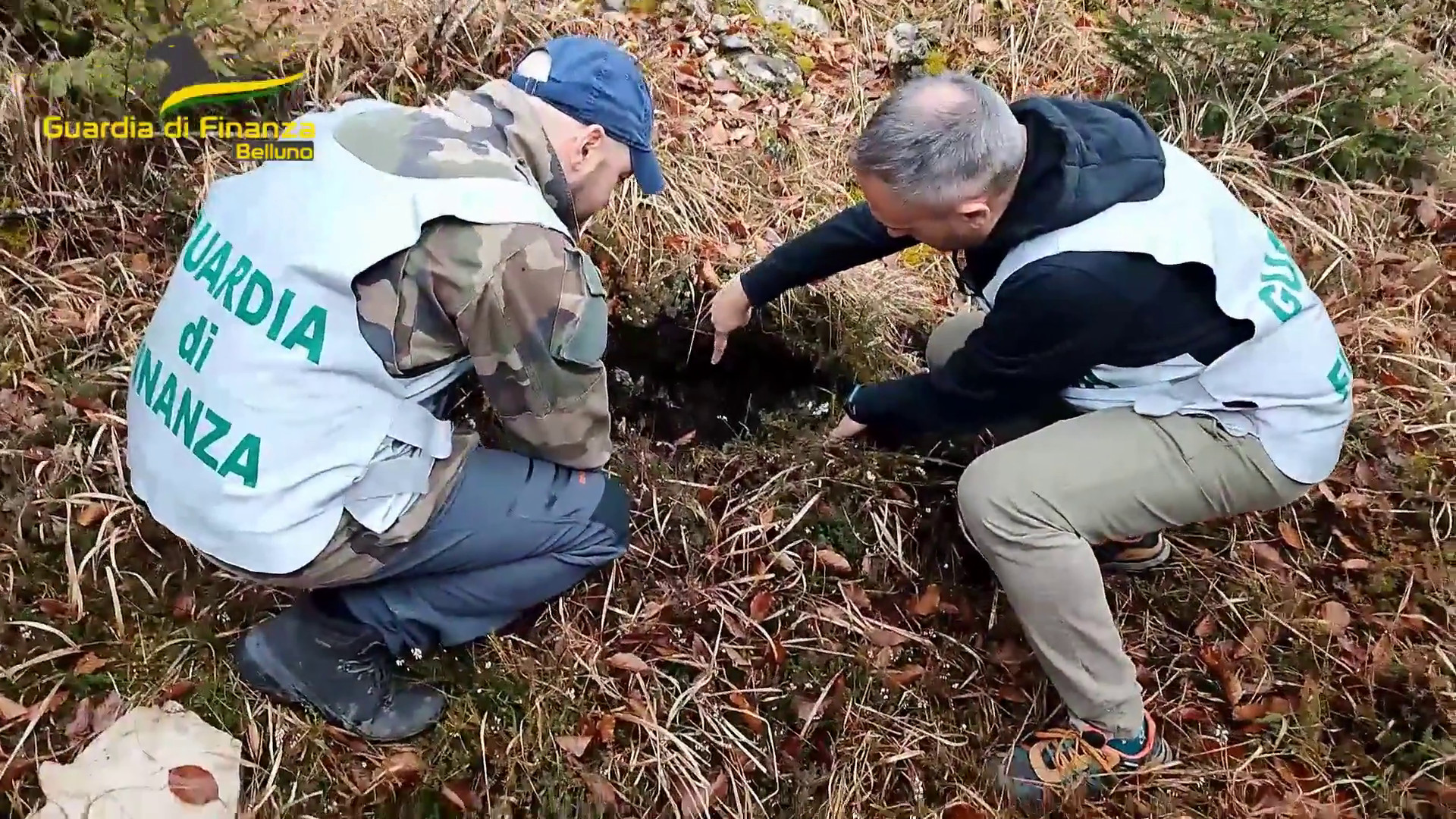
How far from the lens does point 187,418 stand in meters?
2.29

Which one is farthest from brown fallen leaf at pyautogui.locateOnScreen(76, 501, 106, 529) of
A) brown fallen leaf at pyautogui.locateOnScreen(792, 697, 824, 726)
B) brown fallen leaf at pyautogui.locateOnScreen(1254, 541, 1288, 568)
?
brown fallen leaf at pyautogui.locateOnScreen(1254, 541, 1288, 568)

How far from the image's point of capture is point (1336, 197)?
4.67 m

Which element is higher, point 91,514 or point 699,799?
point 91,514

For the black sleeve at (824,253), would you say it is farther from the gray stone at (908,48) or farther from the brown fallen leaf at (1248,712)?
the gray stone at (908,48)

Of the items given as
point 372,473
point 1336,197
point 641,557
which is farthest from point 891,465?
point 1336,197

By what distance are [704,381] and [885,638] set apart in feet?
4.60

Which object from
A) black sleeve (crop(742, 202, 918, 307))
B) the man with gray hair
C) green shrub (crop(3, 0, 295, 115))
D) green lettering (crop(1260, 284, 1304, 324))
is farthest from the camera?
green shrub (crop(3, 0, 295, 115))

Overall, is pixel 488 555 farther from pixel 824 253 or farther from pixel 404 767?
pixel 824 253

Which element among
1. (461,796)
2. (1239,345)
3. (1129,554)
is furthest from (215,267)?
(1129,554)

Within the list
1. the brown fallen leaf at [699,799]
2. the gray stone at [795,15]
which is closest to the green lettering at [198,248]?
the brown fallen leaf at [699,799]

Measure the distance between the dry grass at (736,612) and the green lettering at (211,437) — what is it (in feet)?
2.56

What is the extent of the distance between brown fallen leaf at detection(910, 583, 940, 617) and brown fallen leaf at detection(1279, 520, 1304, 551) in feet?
4.38

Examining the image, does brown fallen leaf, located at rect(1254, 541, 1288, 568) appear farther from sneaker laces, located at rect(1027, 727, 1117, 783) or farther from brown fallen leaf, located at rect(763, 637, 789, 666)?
brown fallen leaf, located at rect(763, 637, 789, 666)

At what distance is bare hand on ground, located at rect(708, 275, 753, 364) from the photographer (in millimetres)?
3266
